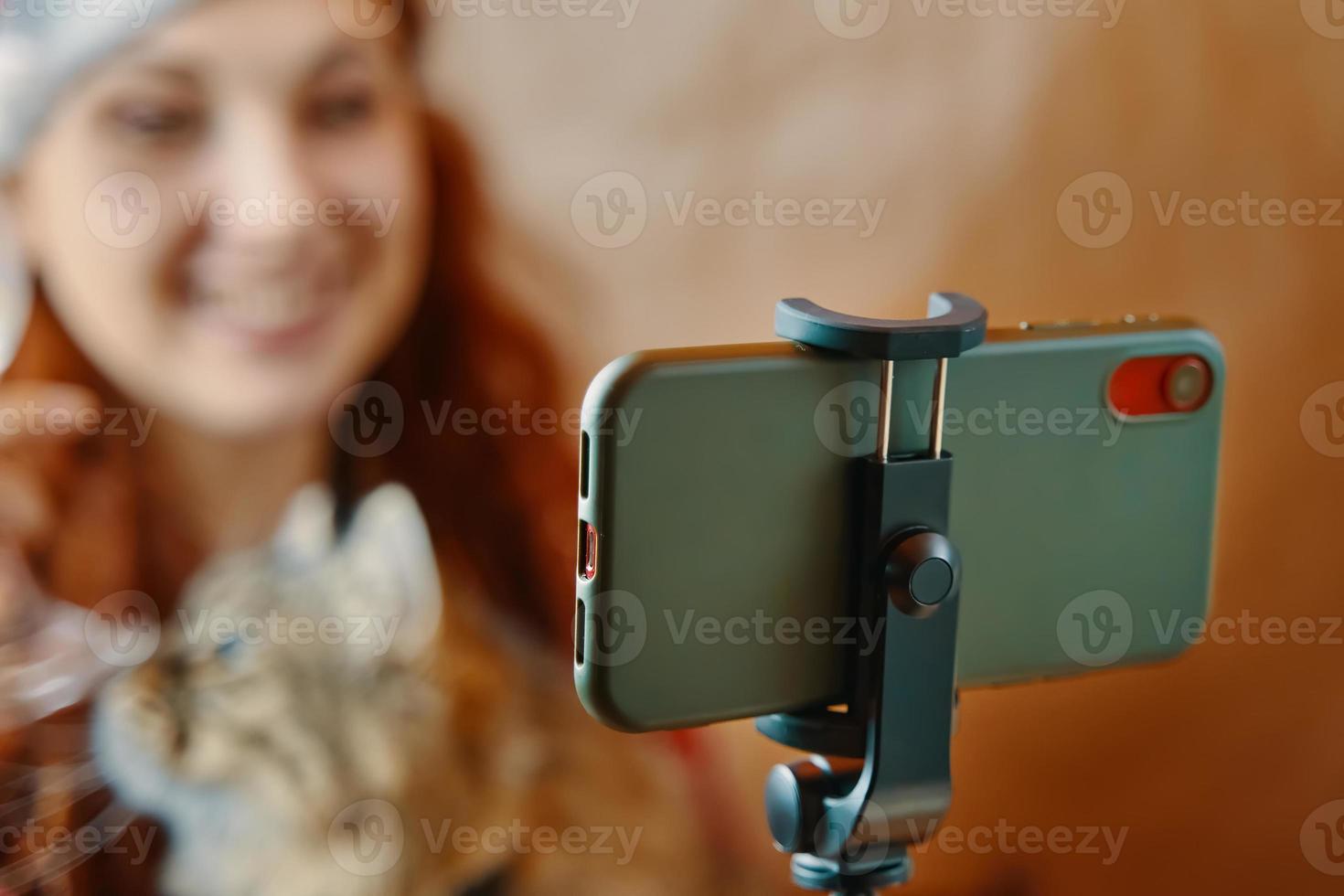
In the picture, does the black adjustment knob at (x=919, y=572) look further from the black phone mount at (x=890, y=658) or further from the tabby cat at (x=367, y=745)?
the tabby cat at (x=367, y=745)

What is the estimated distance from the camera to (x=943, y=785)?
952 millimetres

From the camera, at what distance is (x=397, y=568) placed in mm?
1615

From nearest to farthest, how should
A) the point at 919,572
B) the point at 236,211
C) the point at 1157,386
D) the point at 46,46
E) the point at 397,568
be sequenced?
the point at 919,572 → the point at 1157,386 → the point at 46,46 → the point at 236,211 → the point at 397,568

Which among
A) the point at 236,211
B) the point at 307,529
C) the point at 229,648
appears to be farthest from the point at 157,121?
the point at 229,648

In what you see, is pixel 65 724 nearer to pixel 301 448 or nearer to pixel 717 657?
pixel 301 448

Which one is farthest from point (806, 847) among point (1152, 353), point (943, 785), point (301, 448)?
point (301, 448)

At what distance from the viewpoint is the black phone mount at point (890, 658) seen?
882 millimetres

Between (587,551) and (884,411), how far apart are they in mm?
206

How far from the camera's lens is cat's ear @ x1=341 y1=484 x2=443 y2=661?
160 cm

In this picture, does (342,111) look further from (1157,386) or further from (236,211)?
(1157,386)

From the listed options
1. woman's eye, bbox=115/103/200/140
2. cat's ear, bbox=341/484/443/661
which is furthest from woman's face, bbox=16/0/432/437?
cat's ear, bbox=341/484/443/661

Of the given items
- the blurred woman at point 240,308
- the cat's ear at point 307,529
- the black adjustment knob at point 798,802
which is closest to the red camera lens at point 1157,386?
the black adjustment knob at point 798,802

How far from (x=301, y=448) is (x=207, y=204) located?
279mm

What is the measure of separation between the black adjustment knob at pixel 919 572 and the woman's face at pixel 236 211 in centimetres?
85
